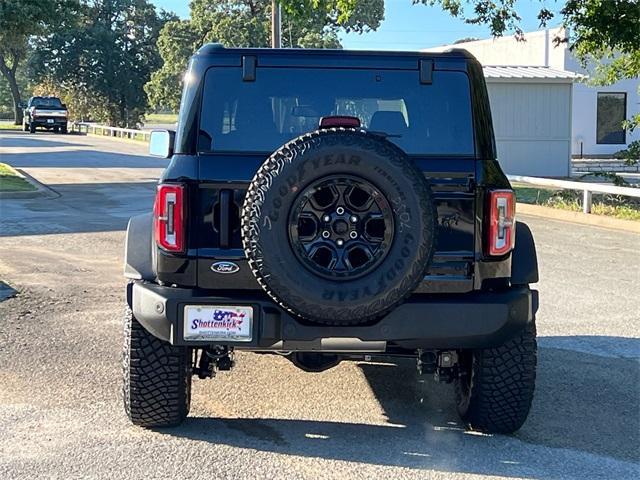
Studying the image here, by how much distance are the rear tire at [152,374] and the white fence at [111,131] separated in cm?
3599

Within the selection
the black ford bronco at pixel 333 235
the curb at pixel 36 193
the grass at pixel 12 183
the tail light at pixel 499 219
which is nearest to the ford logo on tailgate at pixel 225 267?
the black ford bronco at pixel 333 235

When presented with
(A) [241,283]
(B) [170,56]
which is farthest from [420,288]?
(B) [170,56]

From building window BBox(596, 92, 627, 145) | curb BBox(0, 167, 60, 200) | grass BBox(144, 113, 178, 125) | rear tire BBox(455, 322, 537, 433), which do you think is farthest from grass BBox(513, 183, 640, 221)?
grass BBox(144, 113, 178, 125)

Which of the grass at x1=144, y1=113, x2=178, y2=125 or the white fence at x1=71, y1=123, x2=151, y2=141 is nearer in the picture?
the white fence at x1=71, y1=123, x2=151, y2=141

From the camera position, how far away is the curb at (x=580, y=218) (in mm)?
13766

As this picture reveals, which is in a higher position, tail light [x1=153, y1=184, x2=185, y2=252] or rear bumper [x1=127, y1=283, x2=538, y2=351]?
tail light [x1=153, y1=184, x2=185, y2=252]

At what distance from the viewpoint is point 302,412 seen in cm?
498

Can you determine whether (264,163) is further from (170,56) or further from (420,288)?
(170,56)

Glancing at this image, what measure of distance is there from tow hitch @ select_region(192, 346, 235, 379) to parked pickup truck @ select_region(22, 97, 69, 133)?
47.1 metres

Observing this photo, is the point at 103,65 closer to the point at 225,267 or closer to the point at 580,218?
the point at 580,218

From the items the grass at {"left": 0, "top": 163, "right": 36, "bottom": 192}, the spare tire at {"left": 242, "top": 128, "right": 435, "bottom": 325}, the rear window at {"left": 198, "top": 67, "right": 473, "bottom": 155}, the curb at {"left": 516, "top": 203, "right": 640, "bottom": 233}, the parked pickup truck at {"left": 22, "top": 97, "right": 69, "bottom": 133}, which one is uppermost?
the parked pickup truck at {"left": 22, "top": 97, "right": 69, "bottom": 133}

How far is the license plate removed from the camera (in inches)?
159

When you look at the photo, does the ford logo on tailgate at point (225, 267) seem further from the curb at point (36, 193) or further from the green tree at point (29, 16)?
the green tree at point (29, 16)

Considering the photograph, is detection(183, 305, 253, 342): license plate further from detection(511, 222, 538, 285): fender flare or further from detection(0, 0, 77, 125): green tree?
detection(0, 0, 77, 125): green tree
